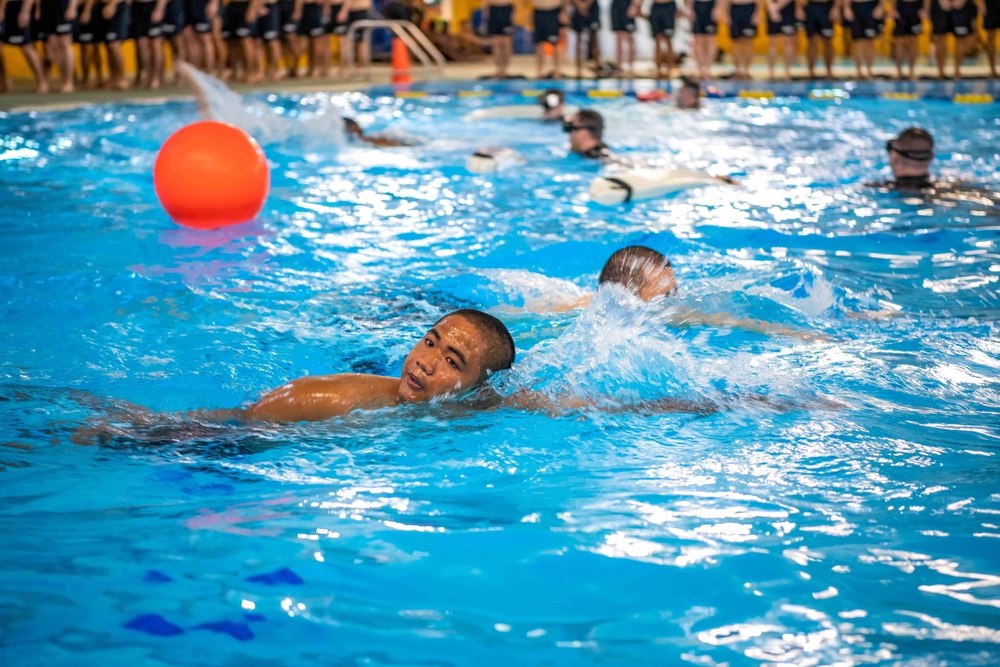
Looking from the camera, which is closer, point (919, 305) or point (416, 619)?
point (416, 619)

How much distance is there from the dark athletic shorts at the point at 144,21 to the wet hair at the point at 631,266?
39.5 feet

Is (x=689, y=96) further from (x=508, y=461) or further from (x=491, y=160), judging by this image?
(x=508, y=461)

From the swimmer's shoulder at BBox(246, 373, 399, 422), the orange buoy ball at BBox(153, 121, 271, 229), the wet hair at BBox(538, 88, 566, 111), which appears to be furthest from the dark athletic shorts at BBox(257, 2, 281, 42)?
the swimmer's shoulder at BBox(246, 373, 399, 422)

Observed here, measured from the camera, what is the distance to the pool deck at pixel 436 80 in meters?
13.4

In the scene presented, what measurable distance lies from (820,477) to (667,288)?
1.86 metres

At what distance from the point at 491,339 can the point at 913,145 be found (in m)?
5.56

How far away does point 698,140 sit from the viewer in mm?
11891

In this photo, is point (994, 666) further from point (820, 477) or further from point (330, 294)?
point (330, 294)

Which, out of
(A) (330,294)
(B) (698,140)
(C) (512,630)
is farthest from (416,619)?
(B) (698,140)

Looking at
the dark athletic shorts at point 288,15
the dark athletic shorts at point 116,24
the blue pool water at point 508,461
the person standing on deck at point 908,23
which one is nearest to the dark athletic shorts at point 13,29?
the dark athletic shorts at point 116,24

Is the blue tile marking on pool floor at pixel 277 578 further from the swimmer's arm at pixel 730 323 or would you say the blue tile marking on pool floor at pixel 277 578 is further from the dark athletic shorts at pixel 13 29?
the dark athletic shorts at pixel 13 29

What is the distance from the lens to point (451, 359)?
12.0 ft

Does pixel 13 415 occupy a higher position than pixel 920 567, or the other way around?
pixel 13 415

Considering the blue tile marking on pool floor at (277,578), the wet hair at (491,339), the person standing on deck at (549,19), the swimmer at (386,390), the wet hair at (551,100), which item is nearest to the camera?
the blue tile marking on pool floor at (277,578)
